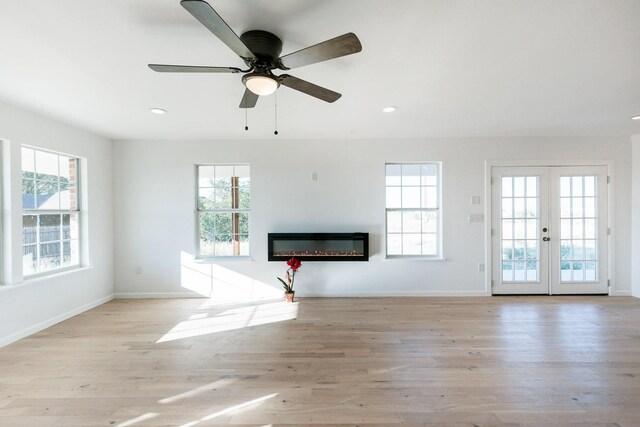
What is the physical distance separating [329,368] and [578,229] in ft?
14.9

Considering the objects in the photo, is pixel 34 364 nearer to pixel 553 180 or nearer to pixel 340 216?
pixel 340 216

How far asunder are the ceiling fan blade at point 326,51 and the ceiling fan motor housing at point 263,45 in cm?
12

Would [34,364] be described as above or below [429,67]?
below

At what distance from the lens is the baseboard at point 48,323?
2.86m

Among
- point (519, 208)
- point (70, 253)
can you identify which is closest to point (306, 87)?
point (70, 253)

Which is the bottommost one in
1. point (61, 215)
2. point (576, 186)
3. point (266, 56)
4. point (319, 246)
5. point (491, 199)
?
point (319, 246)

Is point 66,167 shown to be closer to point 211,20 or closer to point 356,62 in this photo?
point 211,20

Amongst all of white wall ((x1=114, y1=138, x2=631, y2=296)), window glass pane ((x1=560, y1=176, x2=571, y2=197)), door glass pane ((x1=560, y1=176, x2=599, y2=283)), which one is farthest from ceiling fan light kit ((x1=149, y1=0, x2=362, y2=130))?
door glass pane ((x1=560, y1=176, x2=599, y2=283))

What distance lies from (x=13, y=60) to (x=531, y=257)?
6296mm

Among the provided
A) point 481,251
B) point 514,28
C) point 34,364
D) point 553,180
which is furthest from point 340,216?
point 34,364

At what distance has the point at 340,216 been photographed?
4398 millimetres

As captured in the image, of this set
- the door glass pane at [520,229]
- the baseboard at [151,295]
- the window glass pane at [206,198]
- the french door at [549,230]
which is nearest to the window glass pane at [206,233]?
the window glass pane at [206,198]

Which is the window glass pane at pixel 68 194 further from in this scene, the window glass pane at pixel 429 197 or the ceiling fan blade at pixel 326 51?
the window glass pane at pixel 429 197

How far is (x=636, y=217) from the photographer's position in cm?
424
